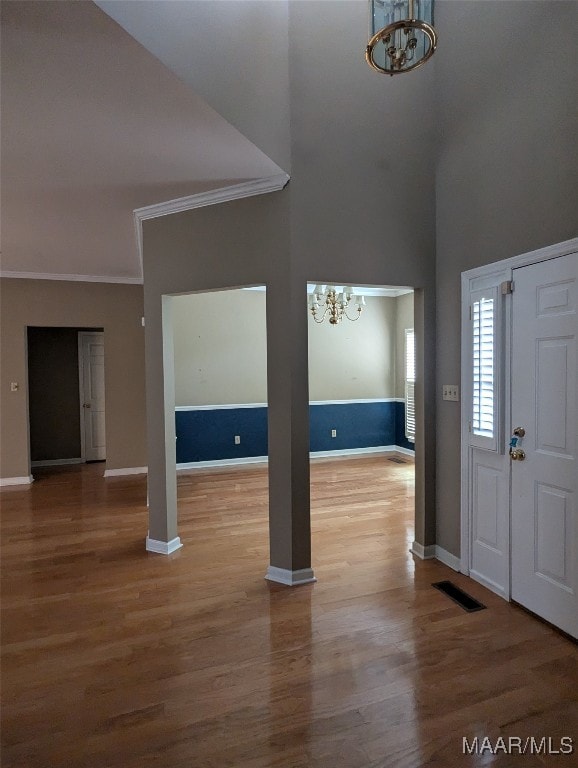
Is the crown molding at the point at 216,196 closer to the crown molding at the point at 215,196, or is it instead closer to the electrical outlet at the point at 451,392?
the crown molding at the point at 215,196

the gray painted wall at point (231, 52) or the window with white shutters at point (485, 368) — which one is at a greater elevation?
the gray painted wall at point (231, 52)

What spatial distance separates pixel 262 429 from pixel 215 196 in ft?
13.5

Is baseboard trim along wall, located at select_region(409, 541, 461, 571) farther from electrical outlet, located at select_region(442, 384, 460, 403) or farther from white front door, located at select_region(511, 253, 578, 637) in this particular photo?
electrical outlet, located at select_region(442, 384, 460, 403)

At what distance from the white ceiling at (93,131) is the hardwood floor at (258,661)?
270cm

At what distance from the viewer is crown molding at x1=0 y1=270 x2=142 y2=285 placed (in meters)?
5.56

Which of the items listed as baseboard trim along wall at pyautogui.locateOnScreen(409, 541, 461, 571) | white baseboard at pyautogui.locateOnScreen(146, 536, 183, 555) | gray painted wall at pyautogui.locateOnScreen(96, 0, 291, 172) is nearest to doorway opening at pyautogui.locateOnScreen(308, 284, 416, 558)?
baseboard trim along wall at pyautogui.locateOnScreen(409, 541, 461, 571)

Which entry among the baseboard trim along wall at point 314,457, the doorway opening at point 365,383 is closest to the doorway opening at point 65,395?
the baseboard trim along wall at point 314,457

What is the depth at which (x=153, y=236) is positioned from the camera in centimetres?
342

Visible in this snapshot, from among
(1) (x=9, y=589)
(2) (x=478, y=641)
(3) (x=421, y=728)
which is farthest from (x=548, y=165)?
(1) (x=9, y=589)

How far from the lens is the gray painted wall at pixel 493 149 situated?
7.57ft

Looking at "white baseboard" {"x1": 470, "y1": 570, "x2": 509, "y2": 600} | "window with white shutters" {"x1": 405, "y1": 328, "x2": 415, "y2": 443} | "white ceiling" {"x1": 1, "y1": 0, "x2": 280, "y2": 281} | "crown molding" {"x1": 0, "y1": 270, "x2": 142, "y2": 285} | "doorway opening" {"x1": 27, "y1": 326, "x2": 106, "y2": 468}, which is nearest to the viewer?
"white ceiling" {"x1": 1, "y1": 0, "x2": 280, "y2": 281}

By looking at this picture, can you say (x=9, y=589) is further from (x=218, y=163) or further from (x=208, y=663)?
(x=218, y=163)

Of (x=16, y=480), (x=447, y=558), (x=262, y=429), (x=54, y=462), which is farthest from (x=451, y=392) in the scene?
(x=54, y=462)

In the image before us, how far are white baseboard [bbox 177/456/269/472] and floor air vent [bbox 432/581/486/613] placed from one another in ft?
13.0
